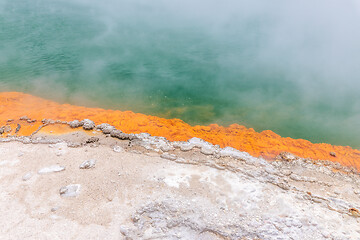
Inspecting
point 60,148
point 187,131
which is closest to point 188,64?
point 187,131

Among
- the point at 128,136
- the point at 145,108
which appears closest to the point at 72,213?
the point at 128,136

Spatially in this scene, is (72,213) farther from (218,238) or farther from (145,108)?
(145,108)

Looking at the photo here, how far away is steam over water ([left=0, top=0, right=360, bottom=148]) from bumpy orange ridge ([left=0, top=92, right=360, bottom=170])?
2.86 feet

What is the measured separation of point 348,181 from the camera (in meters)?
6.61

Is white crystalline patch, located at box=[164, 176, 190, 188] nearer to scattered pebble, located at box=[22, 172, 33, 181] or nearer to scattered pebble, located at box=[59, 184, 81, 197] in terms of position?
scattered pebble, located at box=[59, 184, 81, 197]

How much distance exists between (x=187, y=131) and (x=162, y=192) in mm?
3224

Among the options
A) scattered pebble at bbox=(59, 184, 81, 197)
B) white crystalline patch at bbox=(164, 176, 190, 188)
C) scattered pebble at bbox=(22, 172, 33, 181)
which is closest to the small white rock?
scattered pebble at bbox=(59, 184, 81, 197)

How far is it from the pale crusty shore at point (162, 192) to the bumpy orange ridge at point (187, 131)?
594 mm

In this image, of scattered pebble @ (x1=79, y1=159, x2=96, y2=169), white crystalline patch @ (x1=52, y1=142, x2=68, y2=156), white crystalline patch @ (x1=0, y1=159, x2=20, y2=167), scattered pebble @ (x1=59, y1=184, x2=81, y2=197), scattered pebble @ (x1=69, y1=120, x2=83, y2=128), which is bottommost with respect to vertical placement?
scattered pebble @ (x1=59, y1=184, x2=81, y2=197)

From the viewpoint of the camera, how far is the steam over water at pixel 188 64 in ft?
34.7

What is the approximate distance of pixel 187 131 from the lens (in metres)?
8.27

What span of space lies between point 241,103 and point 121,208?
8382mm

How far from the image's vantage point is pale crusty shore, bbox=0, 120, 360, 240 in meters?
4.76

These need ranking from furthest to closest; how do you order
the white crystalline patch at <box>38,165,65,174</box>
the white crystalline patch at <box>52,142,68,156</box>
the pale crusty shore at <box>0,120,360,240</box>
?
the white crystalline patch at <box>52,142,68,156</box>
the white crystalline patch at <box>38,165,65,174</box>
the pale crusty shore at <box>0,120,360,240</box>
